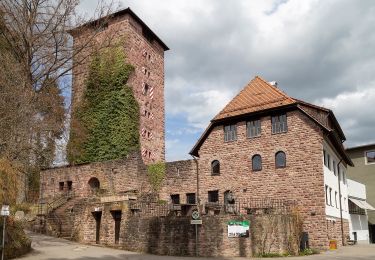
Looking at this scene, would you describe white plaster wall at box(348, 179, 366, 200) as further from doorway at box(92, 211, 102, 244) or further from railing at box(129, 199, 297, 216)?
doorway at box(92, 211, 102, 244)

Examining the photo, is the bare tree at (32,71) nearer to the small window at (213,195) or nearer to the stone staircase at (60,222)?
the stone staircase at (60,222)

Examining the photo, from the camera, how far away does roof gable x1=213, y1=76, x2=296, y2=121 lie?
2690 cm

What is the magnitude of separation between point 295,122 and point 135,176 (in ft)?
40.5

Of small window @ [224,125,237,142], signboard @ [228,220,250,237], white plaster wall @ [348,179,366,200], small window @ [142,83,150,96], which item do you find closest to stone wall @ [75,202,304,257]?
signboard @ [228,220,250,237]

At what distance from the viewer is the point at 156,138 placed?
41.3 m

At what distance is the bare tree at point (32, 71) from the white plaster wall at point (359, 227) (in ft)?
70.6

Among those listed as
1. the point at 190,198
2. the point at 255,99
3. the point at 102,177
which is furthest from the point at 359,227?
the point at 102,177

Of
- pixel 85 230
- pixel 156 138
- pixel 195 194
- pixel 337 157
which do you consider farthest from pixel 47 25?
pixel 337 157

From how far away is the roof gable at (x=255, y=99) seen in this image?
2690 centimetres

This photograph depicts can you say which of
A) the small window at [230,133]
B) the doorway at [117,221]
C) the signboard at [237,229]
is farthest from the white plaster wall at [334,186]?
the doorway at [117,221]

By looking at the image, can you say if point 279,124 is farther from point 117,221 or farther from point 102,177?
point 102,177

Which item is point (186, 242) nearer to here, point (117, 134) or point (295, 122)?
point (295, 122)

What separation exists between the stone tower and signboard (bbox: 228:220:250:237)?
1999 cm

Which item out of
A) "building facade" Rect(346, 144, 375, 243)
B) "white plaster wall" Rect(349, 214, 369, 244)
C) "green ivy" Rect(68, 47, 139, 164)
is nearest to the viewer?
"white plaster wall" Rect(349, 214, 369, 244)
